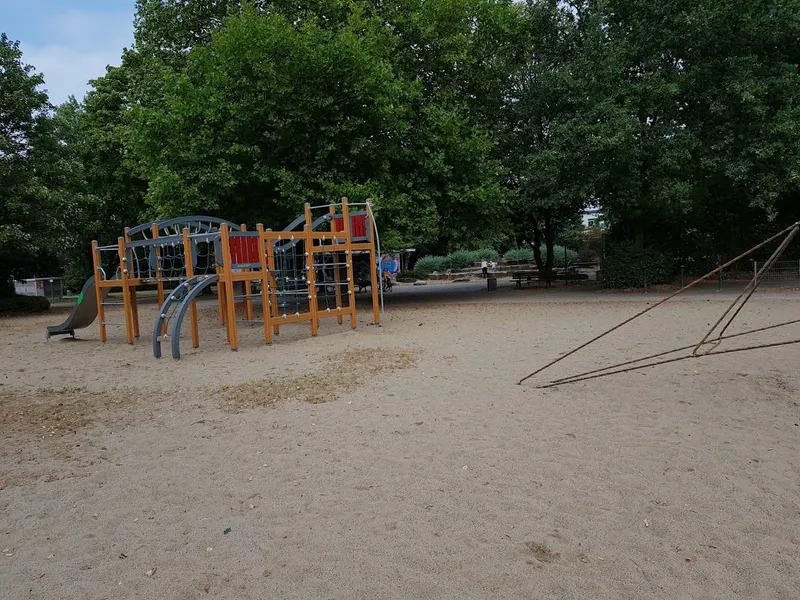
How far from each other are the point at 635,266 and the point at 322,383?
52.0ft

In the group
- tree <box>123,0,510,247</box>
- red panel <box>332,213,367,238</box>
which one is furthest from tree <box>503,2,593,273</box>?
red panel <box>332,213,367,238</box>

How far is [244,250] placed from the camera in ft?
35.9

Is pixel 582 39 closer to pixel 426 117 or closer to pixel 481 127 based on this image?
pixel 481 127

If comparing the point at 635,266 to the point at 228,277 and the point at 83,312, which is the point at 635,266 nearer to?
the point at 228,277

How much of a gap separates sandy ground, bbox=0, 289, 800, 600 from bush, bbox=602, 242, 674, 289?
1235 centimetres

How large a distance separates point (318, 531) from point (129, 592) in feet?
3.16

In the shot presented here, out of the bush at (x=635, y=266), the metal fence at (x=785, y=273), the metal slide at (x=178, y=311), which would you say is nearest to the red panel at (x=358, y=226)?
the metal slide at (x=178, y=311)

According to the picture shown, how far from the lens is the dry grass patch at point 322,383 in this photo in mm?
6453

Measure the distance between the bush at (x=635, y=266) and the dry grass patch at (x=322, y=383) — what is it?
13.5m

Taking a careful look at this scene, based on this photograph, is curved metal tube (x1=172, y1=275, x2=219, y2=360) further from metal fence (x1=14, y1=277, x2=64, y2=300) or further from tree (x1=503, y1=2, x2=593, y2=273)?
metal fence (x1=14, y1=277, x2=64, y2=300)

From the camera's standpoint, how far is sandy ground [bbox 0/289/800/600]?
2.81 m

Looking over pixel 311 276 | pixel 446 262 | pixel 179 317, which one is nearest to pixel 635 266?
pixel 311 276

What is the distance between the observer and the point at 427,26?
1750 centimetres

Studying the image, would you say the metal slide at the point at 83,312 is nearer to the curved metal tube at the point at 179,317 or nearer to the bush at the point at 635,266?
the curved metal tube at the point at 179,317
